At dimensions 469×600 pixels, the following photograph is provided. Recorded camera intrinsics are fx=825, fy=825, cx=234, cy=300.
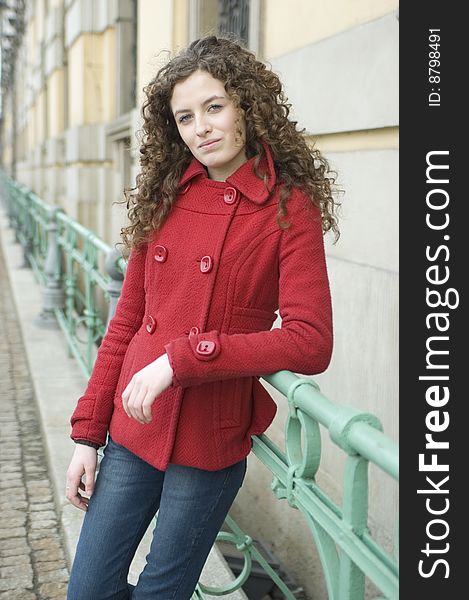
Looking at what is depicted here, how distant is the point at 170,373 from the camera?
1.69 metres

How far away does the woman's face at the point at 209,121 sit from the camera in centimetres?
183

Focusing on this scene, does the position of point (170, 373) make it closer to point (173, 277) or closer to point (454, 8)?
point (173, 277)

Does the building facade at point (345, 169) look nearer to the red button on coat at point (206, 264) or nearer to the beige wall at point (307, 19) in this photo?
the beige wall at point (307, 19)

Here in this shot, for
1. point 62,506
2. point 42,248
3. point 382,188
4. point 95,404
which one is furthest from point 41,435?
point 42,248

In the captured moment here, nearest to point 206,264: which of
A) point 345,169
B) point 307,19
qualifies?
point 345,169

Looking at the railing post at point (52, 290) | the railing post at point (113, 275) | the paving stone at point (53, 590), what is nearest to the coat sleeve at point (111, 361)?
the paving stone at point (53, 590)

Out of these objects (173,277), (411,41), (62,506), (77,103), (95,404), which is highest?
(77,103)

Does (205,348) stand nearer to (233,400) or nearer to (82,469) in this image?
(233,400)

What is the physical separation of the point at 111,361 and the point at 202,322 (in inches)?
13.6

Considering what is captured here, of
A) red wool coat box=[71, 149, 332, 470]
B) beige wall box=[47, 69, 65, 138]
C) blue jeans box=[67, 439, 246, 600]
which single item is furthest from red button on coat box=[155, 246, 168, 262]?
beige wall box=[47, 69, 65, 138]

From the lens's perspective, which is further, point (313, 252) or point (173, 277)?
point (173, 277)

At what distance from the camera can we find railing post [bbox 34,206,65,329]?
23.3 ft

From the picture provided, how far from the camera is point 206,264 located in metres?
1.78

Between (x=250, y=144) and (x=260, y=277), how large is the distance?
34 cm
